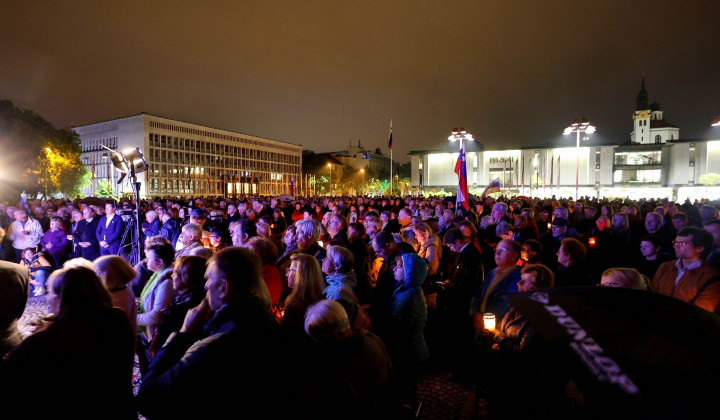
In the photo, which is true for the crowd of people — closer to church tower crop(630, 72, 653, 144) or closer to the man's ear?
the man's ear

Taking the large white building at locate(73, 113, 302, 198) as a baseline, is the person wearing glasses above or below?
below

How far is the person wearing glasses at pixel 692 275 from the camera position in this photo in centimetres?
354

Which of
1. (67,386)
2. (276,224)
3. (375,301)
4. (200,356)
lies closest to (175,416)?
Result: (200,356)

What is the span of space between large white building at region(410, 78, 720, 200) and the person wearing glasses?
64662 millimetres

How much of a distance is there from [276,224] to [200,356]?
8573mm

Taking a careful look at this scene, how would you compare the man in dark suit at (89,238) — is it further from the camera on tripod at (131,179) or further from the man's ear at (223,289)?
the man's ear at (223,289)

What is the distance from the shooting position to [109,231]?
8625mm

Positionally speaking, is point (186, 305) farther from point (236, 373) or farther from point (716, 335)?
point (716, 335)

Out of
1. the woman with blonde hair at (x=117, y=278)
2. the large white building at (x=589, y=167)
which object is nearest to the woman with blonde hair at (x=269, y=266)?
the woman with blonde hair at (x=117, y=278)

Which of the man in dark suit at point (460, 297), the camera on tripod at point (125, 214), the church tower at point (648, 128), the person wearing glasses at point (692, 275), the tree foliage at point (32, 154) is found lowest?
the man in dark suit at point (460, 297)

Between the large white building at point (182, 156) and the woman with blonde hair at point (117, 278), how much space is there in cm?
6567

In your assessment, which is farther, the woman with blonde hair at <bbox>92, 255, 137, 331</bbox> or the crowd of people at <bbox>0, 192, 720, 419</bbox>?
the woman with blonde hair at <bbox>92, 255, 137, 331</bbox>

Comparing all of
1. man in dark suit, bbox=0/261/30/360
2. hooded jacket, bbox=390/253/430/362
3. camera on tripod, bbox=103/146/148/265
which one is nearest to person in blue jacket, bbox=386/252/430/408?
hooded jacket, bbox=390/253/430/362

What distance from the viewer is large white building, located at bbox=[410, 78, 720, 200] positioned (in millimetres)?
70562
